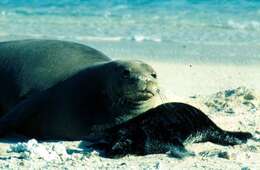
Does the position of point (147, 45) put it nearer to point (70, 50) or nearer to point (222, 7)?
point (70, 50)

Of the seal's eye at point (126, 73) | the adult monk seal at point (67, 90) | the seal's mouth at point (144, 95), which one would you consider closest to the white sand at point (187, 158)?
the adult monk seal at point (67, 90)

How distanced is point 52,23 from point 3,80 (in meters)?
14.5

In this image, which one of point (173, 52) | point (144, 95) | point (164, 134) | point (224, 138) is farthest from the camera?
point (173, 52)

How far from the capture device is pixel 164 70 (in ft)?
33.9

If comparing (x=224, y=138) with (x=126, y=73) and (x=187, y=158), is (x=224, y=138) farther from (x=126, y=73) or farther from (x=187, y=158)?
(x=126, y=73)

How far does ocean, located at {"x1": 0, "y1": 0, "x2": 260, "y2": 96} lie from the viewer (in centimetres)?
1012

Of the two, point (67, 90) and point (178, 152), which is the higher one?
point (67, 90)

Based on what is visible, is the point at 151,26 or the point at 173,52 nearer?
the point at 173,52

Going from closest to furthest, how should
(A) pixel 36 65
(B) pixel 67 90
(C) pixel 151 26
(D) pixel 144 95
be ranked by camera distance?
(D) pixel 144 95 → (B) pixel 67 90 → (A) pixel 36 65 → (C) pixel 151 26

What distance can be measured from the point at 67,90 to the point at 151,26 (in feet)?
44.6

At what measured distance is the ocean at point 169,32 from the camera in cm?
1012

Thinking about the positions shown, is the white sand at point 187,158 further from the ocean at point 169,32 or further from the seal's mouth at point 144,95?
the ocean at point 169,32

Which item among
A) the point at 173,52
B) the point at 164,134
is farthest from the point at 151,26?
the point at 164,134

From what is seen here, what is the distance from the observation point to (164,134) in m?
4.70
